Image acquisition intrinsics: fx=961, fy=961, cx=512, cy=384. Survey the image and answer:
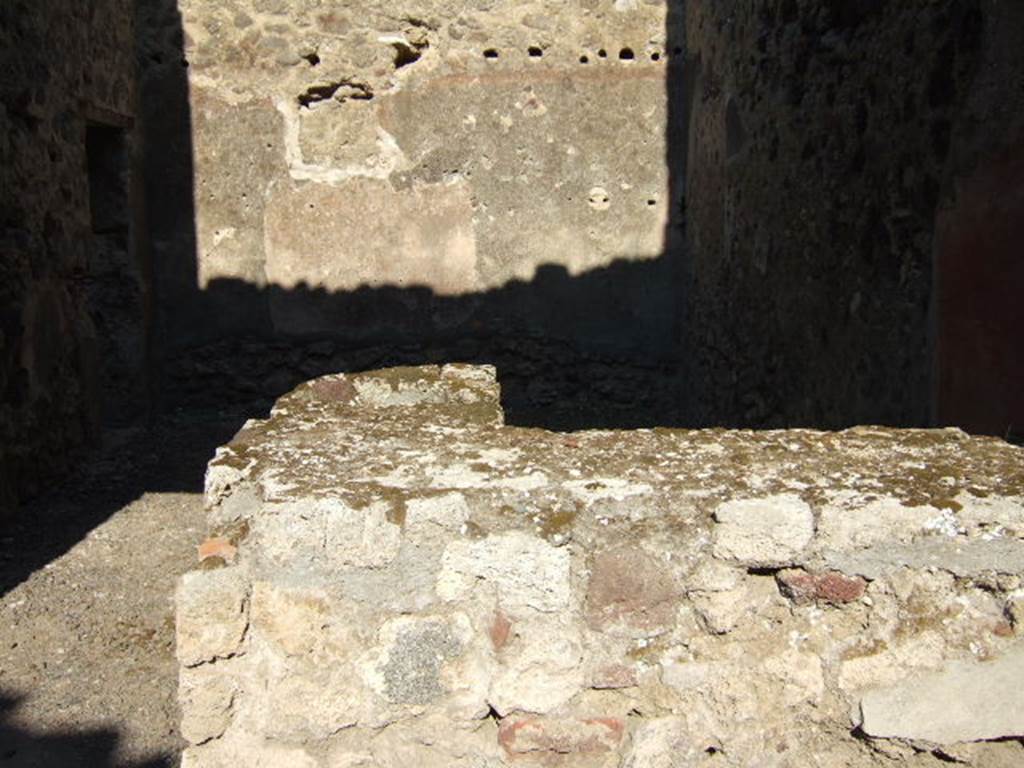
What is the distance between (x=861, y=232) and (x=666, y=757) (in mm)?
2500

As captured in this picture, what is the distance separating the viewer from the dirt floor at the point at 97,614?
2.65 metres

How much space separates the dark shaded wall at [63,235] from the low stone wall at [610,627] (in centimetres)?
335

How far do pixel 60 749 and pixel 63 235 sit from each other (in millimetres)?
3236

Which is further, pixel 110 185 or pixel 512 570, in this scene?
pixel 110 185

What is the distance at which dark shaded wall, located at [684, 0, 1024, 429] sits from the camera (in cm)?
279

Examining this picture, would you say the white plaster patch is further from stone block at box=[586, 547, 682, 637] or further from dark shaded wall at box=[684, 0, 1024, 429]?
dark shaded wall at box=[684, 0, 1024, 429]

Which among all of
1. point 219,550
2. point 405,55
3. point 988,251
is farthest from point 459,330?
point 219,550

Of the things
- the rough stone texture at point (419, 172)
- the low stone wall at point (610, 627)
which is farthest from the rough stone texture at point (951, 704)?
the rough stone texture at point (419, 172)

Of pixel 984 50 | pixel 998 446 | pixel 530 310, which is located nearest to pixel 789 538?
pixel 998 446

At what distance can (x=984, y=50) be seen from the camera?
8.84 ft

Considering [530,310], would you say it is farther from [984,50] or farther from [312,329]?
[984,50]

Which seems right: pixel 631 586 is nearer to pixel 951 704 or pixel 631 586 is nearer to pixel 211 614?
pixel 951 704

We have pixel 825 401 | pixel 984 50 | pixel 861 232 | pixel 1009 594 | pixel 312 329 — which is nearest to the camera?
pixel 1009 594

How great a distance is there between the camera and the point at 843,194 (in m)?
3.63
